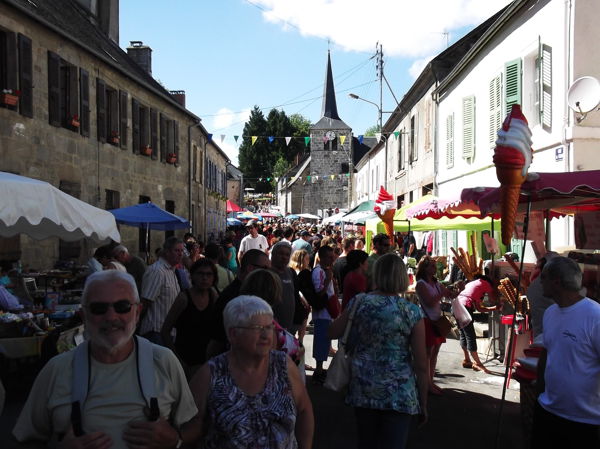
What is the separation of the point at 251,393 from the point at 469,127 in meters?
13.5

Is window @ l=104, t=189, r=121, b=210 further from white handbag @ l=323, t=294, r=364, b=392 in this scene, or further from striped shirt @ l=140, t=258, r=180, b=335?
white handbag @ l=323, t=294, r=364, b=392

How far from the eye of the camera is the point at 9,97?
1146 cm

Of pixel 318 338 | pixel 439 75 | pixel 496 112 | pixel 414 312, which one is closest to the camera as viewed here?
pixel 414 312

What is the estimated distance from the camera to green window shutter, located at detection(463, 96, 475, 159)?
1483 cm

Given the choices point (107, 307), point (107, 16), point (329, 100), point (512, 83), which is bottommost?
point (107, 307)

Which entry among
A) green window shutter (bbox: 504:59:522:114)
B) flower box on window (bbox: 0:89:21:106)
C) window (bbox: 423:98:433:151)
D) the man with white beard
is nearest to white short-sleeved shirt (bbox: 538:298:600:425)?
the man with white beard

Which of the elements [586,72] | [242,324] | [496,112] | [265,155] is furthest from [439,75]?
[265,155]

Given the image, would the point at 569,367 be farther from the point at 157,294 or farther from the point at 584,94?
the point at 584,94

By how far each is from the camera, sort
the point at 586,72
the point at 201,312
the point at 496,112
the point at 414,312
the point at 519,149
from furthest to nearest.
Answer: the point at 496,112 → the point at 586,72 → the point at 201,312 → the point at 519,149 → the point at 414,312

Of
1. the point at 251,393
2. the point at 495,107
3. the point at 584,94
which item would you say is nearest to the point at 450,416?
the point at 251,393

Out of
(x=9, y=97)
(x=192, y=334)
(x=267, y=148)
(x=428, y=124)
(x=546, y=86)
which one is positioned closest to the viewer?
(x=192, y=334)

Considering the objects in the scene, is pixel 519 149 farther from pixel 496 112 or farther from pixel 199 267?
pixel 496 112

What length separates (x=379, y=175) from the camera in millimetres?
35562

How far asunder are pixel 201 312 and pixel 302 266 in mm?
3427
